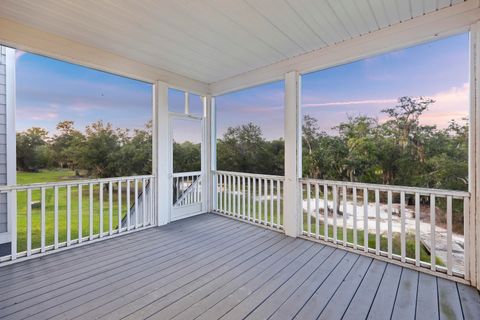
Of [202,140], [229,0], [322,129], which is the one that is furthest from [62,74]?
[322,129]

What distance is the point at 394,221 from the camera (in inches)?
112

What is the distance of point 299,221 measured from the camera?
3.57m

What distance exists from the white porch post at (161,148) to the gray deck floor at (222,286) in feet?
3.28

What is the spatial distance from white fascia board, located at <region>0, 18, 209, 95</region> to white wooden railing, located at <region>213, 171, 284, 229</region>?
7.03ft

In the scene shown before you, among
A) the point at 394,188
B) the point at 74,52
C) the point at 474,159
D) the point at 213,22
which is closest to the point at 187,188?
Result: the point at 74,52

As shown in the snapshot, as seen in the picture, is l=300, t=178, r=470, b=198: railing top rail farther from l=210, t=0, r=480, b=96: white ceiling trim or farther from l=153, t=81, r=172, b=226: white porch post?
l=153, t=81, r=172, b=226: white porch post

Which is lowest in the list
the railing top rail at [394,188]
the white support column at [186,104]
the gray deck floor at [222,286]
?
the gray deck floor at [222,286]

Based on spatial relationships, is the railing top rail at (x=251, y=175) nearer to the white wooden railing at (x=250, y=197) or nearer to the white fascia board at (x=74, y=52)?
the white wooden railing at (x=250, y=197)

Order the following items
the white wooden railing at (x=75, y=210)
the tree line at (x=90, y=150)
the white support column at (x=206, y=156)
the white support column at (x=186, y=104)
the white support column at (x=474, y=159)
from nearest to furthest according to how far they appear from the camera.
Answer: the white support column at (x=474, y=159) < the white wooden railing at (x=75, y=210) < the tree line at (x=90, y=150) < the white support column at (x=186, y=104) < the white support column at (x=206, y=156)

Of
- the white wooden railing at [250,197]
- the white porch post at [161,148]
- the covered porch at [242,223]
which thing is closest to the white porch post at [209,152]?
the white wooden railing at [250,197]

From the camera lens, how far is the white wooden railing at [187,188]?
441 cm

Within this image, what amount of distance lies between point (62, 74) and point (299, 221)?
4.37 metres

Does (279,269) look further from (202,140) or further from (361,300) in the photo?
(202,140)

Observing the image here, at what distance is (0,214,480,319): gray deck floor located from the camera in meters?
1.82
